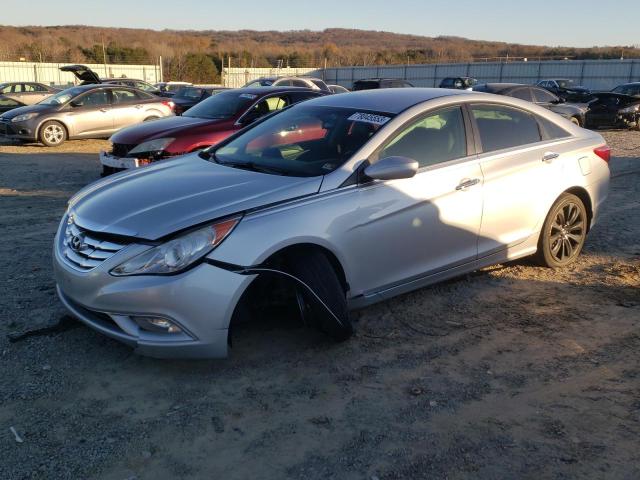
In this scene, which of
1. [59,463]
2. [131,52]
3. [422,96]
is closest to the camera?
[59,463]

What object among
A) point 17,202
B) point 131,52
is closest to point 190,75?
point 131,52

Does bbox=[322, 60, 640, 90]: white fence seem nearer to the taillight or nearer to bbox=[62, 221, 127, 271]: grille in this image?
the taillight

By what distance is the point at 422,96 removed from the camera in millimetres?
4750

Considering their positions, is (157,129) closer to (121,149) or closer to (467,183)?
(121,149)

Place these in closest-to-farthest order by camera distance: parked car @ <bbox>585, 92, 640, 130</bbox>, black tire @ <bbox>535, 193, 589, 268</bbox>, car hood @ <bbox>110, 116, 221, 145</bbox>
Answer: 1. black tire @ <bbox>535, 193, 589, 268</bbox>
2. car hood @ <bbox>110, 116, 221, 145</bbox>
3. parked car @ <bbox>585, 92, 640, 130</bbox>

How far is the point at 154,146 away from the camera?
8.29m

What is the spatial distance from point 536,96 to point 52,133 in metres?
12.6

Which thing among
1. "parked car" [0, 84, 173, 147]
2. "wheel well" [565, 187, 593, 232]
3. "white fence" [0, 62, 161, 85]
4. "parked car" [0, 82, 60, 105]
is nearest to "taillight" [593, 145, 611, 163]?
"wheel well" [565, 187, 593, 232]

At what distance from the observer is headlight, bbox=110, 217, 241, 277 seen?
3398mm

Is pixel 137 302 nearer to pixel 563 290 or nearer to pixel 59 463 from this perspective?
pixel 59 463

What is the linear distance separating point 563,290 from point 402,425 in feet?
8.35

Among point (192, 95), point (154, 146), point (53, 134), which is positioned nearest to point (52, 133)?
point (53, 134)

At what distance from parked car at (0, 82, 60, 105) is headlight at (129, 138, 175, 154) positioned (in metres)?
15.4

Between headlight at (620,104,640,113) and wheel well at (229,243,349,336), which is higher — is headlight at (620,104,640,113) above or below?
above
